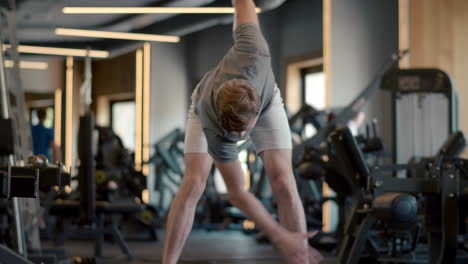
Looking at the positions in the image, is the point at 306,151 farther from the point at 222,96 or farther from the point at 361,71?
the point at 222,96

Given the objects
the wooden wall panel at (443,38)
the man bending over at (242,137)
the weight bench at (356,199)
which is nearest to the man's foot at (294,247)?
the man bending over at (242,137)

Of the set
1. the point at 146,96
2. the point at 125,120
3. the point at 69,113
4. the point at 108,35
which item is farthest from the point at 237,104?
the point at 69,113

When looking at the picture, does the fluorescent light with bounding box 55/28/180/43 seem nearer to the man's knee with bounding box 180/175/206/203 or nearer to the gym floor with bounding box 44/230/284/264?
the gym floor with bounding box 44/230/284/264

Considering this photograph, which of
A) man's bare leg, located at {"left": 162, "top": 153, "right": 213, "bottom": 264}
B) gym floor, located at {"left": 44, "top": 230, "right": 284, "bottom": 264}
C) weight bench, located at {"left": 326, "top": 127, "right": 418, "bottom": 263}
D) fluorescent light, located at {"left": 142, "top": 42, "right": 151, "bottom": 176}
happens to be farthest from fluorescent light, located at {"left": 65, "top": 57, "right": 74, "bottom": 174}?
man's bare leg, located at {"left": 162, "top": 153, "right": 213, "bottom": 264}

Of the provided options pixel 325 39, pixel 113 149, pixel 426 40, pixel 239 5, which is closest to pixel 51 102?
pixel 113 149

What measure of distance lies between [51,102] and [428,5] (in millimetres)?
7927

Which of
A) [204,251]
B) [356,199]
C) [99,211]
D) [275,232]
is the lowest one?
[204,251]

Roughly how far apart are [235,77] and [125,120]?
970 centimetres

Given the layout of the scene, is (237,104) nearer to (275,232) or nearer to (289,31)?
(275,232)

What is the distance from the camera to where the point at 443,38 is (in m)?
5.74

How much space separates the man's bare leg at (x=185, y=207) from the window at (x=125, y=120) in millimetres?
8764

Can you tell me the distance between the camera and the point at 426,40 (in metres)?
5.86

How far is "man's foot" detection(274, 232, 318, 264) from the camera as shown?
164 cm

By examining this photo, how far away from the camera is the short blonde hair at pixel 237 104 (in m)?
1.87
